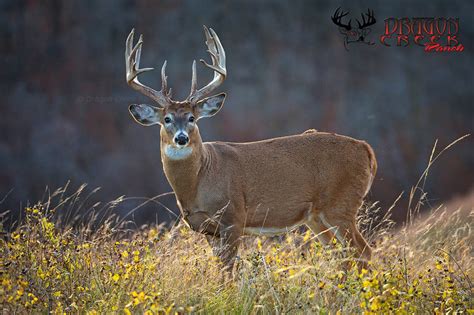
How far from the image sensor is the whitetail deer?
573 cm

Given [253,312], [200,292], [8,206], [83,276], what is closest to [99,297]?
[83,276]

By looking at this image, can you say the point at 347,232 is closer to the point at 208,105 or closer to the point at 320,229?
the point at 320,229

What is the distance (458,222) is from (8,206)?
230 inches

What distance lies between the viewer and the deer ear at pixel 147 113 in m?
5.91

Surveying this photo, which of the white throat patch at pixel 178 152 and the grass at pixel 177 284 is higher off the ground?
the white throat patch at pixel 178 152

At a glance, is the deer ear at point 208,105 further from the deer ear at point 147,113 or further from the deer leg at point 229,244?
the deer leg at point 229,244

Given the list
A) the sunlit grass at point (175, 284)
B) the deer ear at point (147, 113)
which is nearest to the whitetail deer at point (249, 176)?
the deer ear at point (147, 113)

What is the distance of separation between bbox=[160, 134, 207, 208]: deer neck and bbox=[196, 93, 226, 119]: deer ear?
290 mm

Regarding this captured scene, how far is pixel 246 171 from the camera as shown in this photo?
19.5ft

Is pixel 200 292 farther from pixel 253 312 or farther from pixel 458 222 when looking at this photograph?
pixel 458 222

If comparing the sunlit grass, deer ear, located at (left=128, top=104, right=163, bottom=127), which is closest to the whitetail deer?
deer ear, located at (left=128, top=104, right=163, bottom=127)

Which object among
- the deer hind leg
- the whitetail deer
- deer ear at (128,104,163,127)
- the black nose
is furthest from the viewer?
the deer hind leg

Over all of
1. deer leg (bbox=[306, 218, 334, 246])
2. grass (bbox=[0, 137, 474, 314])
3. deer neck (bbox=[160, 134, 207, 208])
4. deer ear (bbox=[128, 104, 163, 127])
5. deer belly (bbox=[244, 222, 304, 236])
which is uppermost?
deer ear (bbox=[128, 104, 163, 127])

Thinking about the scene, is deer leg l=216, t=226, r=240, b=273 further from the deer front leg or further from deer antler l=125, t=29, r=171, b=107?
deer antler l=125, t=29, r=171, b=107
